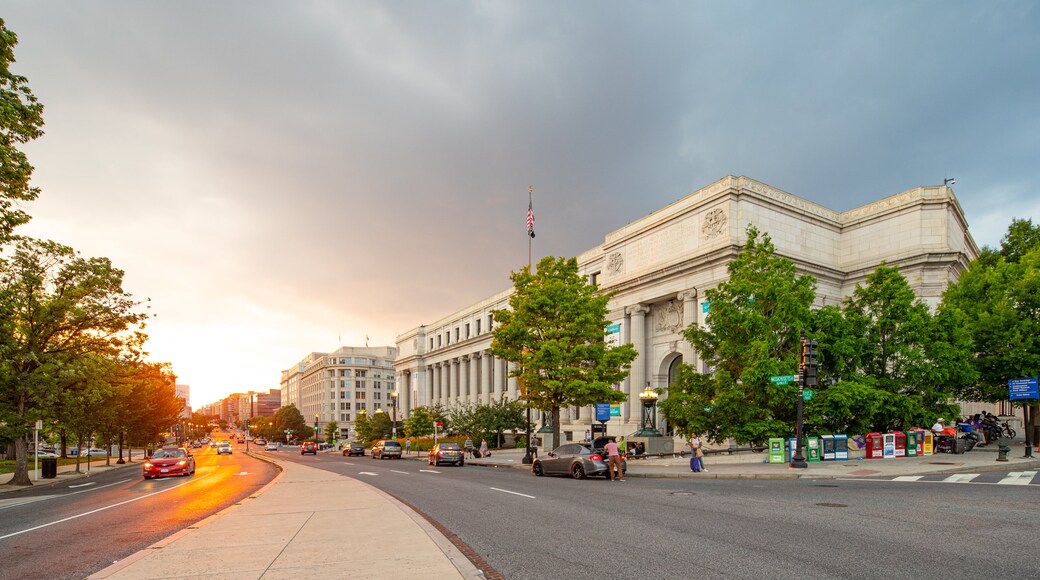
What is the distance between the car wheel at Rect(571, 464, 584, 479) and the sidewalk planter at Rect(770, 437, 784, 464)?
8.68 m

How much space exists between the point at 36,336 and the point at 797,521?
115ft

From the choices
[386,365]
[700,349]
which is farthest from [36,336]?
[386,365]

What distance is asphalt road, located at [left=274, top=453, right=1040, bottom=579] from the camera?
775 cm

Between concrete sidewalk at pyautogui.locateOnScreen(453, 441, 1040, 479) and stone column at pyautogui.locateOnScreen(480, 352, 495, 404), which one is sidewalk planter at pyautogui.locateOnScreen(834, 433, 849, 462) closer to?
A: concrete sidewalk at pyautogui.locateOnScreen(453, 441, 1040, 479)

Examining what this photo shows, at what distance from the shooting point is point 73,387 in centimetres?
3191

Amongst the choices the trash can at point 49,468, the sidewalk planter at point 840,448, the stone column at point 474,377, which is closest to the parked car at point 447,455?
the sidewalk planter at point 840,448

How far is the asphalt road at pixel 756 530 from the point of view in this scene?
25.4 ft

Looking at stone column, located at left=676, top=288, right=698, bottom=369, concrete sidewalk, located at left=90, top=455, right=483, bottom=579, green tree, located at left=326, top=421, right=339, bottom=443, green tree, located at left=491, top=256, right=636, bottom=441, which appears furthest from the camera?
green tree, located at left=326, top=421, right=339, bottom=443

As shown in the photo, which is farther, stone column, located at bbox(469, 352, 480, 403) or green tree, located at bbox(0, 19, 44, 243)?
stone column, located at bbox(469, 352, 480, 403)

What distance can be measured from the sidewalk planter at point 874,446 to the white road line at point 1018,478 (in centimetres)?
603

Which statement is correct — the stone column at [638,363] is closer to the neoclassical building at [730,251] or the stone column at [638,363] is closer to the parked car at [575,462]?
the neoclassical building at [730,251]

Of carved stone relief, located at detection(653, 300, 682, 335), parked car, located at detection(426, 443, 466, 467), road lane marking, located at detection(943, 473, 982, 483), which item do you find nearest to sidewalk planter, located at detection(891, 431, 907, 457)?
road lane marking, located at detection(943, 473, 982, 483)

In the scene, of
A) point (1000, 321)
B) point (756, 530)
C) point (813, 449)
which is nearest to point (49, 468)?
point (756, 530)

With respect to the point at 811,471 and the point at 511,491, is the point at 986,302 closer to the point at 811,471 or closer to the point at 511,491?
the point at 811,471
